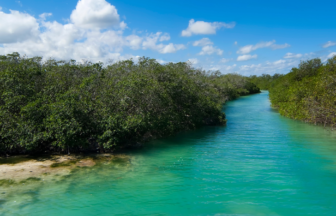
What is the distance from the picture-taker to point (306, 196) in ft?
43.3

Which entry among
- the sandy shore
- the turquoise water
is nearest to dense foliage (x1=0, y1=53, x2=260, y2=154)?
the sandy shore

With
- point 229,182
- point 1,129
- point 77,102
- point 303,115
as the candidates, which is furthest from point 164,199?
point 303,115

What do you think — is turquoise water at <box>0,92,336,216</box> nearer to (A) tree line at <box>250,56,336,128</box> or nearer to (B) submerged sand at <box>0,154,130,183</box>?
(B) submerged sand at <box>0,154,130,183</box>

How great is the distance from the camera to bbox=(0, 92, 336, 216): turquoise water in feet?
39.6

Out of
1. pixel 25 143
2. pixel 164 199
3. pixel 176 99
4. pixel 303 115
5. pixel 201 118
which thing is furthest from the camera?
pixel 303 115

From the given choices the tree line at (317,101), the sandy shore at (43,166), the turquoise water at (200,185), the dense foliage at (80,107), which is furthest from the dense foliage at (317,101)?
the sandy shore at (43,166)

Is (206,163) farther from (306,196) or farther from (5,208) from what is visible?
(5,208)

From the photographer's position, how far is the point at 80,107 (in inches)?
775

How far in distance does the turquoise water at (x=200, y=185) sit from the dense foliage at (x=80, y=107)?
2699 millimetres

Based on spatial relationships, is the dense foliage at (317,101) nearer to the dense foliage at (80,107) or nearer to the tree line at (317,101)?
the tree line at (317,101)

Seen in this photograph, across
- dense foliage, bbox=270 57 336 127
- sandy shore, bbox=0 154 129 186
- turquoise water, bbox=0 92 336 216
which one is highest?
dense foliage, bbox=270 57 336 127

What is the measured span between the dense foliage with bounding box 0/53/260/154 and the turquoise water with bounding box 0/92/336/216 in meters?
2.70

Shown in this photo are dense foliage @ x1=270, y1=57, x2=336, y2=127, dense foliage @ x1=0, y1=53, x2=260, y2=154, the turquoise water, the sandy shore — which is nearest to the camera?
the turquoise water

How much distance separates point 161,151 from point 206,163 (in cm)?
455
